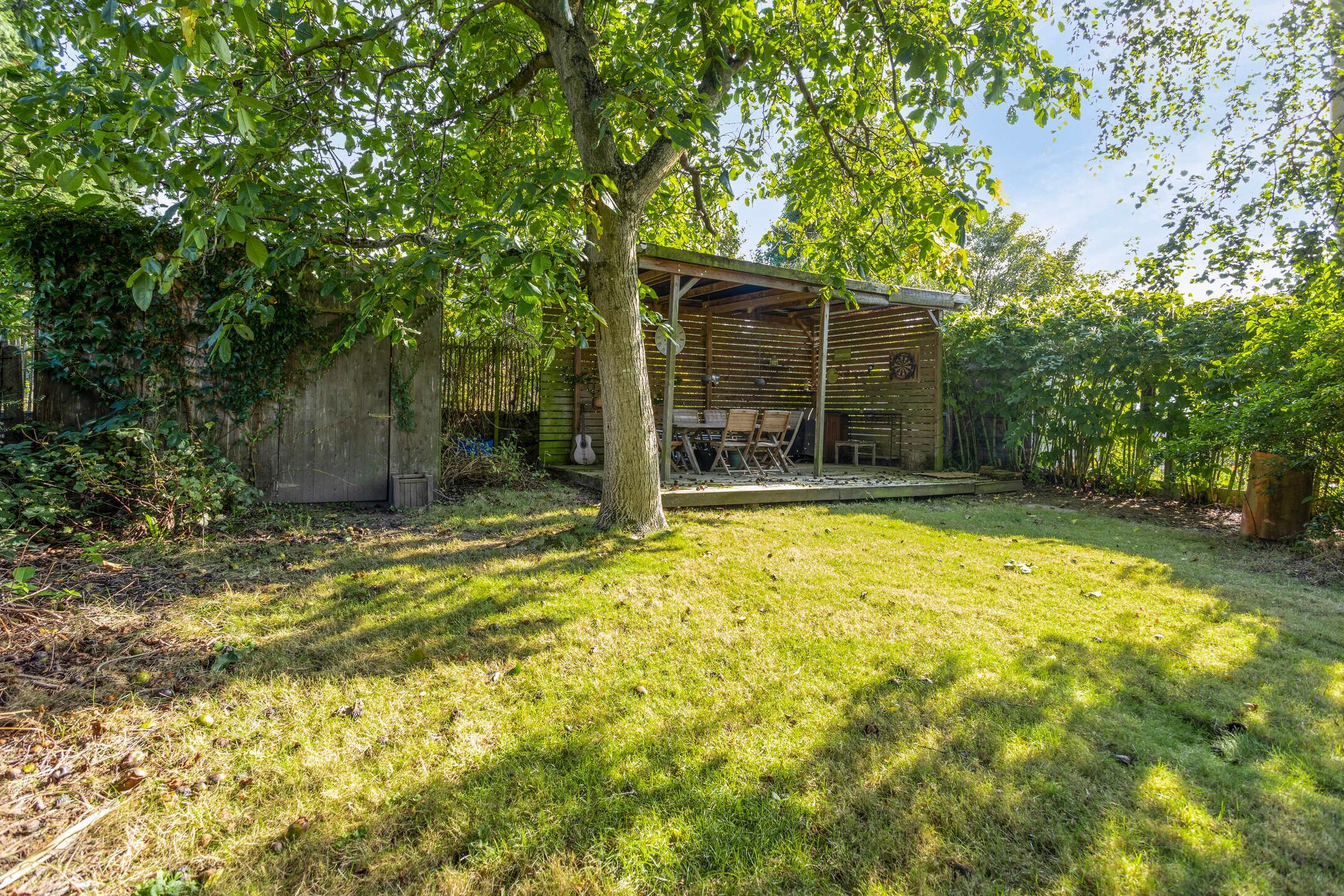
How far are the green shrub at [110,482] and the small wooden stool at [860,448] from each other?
9.62 metres

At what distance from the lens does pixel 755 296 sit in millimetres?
10445

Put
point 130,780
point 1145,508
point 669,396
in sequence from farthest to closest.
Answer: point 1145,508
point 669,396
point 130,780

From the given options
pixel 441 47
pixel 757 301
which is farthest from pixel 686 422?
pixel 441 47

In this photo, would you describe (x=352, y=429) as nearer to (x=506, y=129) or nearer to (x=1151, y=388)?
(x=506, y=129)

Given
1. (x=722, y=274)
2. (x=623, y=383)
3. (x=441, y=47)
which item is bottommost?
(x=623, y=383)

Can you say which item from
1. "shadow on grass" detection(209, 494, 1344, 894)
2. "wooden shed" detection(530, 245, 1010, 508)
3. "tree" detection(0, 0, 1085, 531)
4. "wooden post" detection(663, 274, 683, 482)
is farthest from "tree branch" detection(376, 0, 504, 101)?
"shadow on grass" detection(209, 494, 1344, 894)

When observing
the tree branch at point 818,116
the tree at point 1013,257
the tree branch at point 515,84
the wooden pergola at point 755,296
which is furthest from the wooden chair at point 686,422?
the tree at point 1013,257

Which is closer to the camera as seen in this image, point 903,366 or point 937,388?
point 937,388

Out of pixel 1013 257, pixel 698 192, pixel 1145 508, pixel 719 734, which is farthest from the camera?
pixel 1013 257

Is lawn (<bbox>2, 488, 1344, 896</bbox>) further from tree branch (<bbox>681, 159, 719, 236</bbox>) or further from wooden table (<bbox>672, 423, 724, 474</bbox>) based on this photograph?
tree branch (<bbox>681, 159, 719, 236</bbox>)

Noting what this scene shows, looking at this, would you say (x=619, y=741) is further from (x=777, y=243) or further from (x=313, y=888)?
(x=777, y=243)

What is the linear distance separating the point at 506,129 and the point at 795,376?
8005 mm

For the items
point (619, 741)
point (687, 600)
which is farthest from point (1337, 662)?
point (619, 741)

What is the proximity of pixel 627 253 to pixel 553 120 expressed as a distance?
88.0 inches
